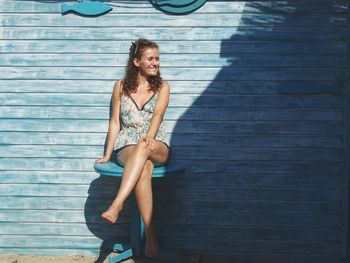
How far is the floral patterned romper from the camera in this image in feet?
19.6

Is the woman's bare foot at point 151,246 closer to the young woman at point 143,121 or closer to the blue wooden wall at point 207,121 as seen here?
the young woman at point 143,121

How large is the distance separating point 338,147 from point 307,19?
3.42 feet

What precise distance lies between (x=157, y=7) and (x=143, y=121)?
3.06 feet

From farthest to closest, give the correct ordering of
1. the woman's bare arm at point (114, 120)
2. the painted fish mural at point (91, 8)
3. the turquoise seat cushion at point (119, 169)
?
the painted fish mural at point (91, 8), the woman's bare arm at point (114, 120), the turquoise seat cushion at point (119, 169)

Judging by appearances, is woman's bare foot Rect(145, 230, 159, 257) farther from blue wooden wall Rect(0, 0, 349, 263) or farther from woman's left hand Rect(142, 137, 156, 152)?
woman's left hand Rect(142, 137, 156, 152)

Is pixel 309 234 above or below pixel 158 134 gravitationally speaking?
below

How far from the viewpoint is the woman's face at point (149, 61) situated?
5914 mm

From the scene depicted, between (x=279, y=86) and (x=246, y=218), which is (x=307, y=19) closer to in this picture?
(x=279, y=86)

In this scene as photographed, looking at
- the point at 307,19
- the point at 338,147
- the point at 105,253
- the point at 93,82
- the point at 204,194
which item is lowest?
the point at 105,253

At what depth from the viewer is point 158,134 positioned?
597 cm

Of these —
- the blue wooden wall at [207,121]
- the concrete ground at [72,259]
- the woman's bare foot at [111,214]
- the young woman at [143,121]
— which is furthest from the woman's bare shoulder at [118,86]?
the concrete ground at [72,259]

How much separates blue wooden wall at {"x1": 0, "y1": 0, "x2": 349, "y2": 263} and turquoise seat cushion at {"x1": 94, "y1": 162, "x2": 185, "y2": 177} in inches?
13.6

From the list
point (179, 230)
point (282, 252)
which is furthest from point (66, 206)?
point (282, 252)

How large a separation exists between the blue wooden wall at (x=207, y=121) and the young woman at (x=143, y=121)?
0.20 metres
